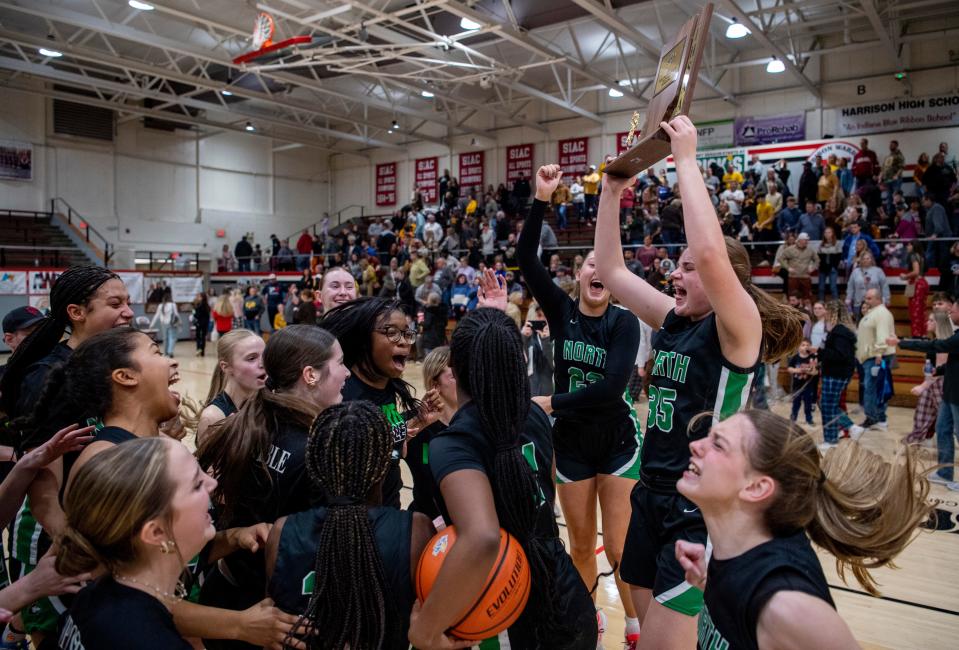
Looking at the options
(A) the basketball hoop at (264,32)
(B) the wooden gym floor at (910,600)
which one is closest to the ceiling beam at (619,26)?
(A) the basketball hoop at (264,32)

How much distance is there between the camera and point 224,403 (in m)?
3.22

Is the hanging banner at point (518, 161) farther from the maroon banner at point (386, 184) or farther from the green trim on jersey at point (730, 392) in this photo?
the green trim on jersey at point (730, 392)

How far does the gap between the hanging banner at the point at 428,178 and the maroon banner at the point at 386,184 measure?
4.24 ft

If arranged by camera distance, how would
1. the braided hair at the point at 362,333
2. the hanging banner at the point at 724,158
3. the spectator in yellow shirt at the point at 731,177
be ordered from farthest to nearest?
1. the hanging banner at the point at 724,158
2. the spectator in yellow shirt at the point at 731,177
3. the braided hair at the point at 362,333

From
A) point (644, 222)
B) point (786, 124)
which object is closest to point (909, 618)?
point (644, 222)

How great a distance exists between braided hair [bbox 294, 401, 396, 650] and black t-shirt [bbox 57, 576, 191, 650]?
1.02ft

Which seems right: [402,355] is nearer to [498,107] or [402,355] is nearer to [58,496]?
[58,496]

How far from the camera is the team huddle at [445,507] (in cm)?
157

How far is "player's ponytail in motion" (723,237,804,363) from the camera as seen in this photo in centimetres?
237

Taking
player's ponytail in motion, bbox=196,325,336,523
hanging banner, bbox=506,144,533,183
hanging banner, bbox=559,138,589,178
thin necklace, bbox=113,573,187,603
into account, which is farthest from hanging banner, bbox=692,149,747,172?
thin necklace, bbox=113,573,187,603

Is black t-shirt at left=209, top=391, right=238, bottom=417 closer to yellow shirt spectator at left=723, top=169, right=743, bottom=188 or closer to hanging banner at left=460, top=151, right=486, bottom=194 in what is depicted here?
yellow shirt spectator at left=723, top=169, right=743, bottom=188

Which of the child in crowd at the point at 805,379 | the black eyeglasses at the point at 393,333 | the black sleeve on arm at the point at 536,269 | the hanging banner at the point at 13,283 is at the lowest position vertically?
the child in crowd at the point at 805,379

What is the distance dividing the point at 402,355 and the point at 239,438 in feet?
3.07

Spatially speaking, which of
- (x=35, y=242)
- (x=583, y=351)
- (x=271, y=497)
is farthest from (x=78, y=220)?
(x=271, y=497)
